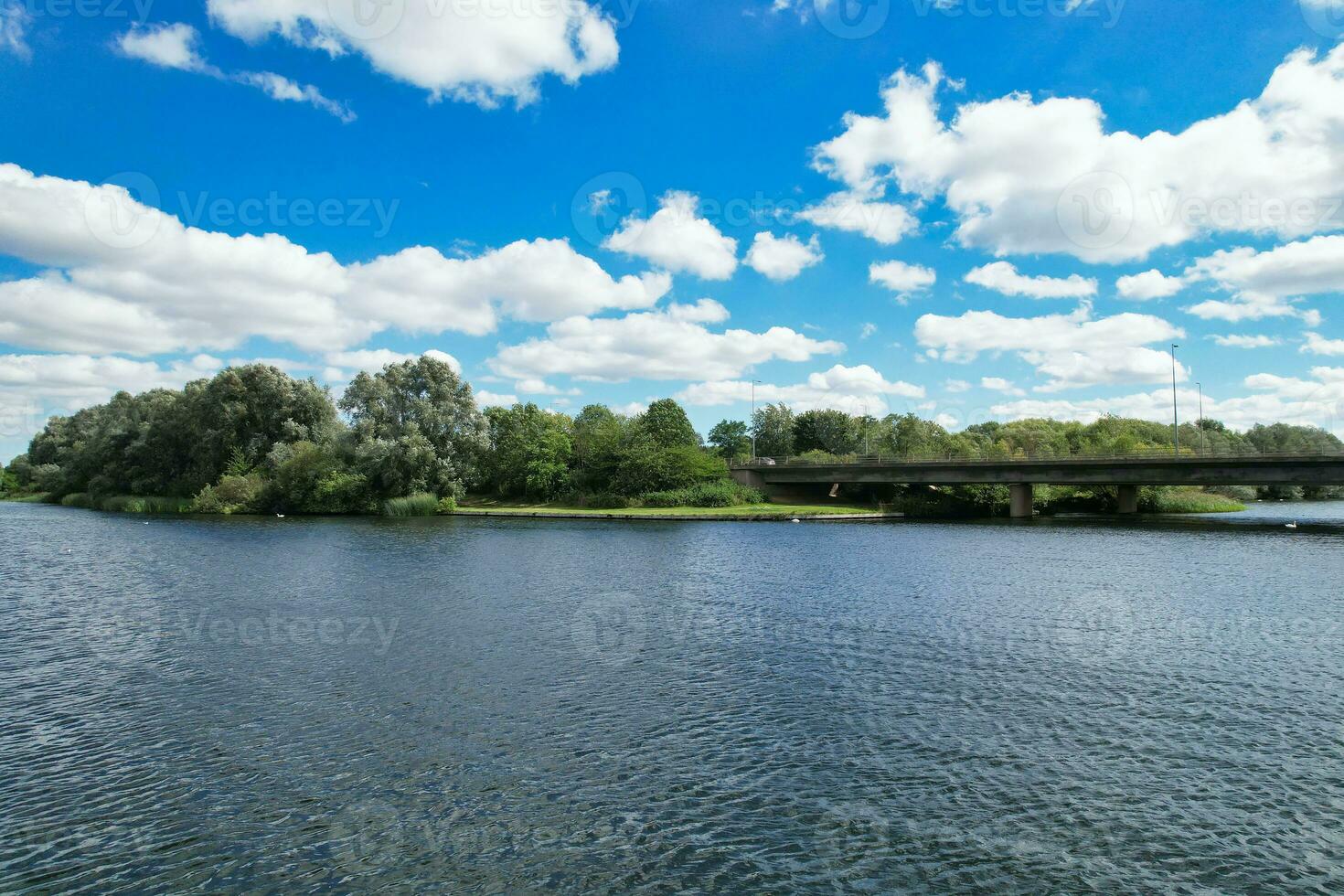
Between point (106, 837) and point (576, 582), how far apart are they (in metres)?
25.9

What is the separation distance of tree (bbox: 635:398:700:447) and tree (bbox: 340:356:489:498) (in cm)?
2246

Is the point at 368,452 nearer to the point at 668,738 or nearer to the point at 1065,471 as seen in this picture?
the point at 1065,471

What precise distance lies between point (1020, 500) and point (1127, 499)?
658 inches

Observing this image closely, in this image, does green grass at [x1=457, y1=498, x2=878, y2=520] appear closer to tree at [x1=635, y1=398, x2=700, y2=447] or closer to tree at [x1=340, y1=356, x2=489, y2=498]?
tree at [x1=340, y1=356, x2=489, y2=498]

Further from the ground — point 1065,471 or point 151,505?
point 1065,471

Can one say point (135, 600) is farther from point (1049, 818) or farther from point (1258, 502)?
point (1258, 502)

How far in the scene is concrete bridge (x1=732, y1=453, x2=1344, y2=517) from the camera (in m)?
73.5

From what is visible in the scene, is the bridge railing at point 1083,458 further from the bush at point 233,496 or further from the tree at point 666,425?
the bush at point 233,496

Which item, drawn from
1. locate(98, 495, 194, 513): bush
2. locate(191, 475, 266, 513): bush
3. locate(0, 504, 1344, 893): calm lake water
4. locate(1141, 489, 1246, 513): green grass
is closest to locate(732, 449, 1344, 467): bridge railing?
locate(1141, 489, 1246, 513): green grass

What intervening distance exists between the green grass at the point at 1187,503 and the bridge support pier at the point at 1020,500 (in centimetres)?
2160

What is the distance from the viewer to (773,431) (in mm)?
186125

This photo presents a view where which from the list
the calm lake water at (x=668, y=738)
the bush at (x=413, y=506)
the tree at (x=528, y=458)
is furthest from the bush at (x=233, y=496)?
the calm lake water at (x=668, y=738)

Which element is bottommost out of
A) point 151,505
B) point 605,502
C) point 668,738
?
point 668,738

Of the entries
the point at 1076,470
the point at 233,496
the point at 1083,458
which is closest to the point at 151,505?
the point at 233,496
